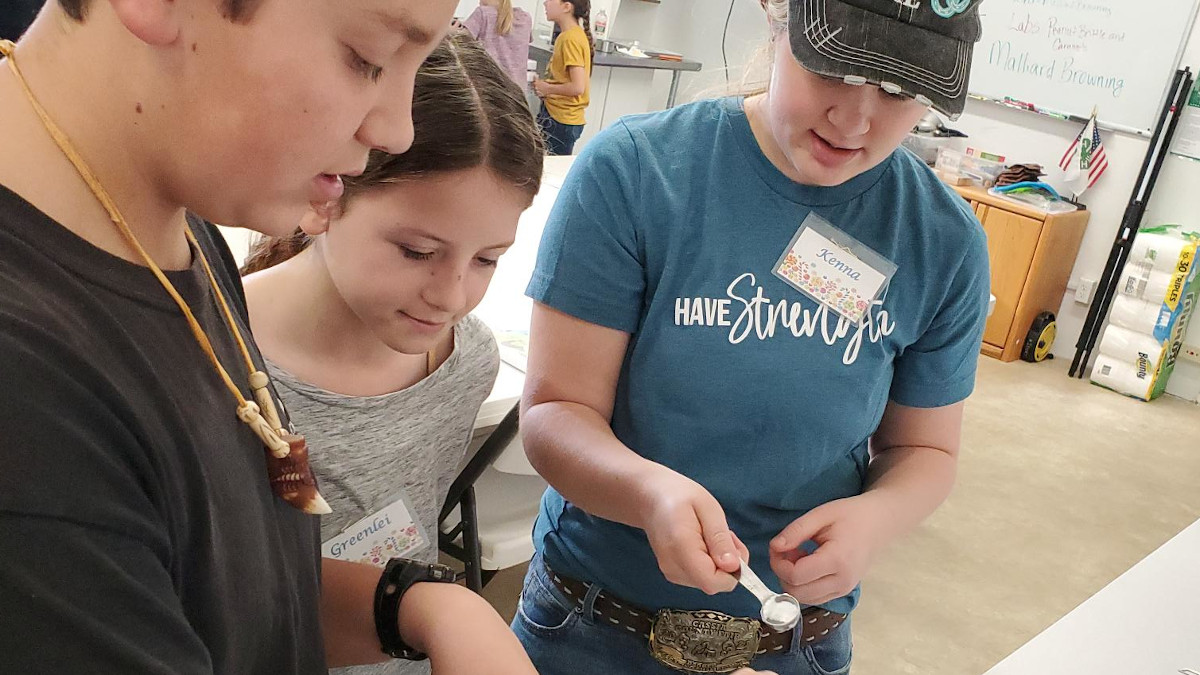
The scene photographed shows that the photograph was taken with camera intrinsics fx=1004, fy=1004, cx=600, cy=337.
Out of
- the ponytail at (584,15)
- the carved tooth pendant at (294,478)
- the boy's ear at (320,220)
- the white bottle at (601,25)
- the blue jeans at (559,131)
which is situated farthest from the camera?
the white bottle at (601,25)

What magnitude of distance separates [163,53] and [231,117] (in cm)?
4

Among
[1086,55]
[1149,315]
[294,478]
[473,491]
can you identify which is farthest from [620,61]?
[294,478]

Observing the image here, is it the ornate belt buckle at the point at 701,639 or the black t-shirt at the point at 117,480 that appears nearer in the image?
the black t-shirt at the point at 117,480

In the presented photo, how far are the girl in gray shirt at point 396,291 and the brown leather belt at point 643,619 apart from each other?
0.27m

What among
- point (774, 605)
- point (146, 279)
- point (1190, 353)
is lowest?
point (1190, 353)

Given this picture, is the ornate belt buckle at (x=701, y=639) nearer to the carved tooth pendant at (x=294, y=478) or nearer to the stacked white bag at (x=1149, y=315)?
the carved tooth pendant at (x=294, y=478)

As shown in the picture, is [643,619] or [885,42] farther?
[643,619]

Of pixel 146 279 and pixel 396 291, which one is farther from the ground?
pixel 146 279

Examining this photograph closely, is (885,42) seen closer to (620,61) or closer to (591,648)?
(591,648)

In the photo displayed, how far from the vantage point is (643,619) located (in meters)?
1.09

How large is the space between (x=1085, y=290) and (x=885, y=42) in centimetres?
479

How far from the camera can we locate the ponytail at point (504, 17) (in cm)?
498

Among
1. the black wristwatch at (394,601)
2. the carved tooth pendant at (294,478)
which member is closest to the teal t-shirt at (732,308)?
the black wristwatch at (394,601)

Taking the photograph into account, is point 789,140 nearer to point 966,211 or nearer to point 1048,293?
point 966,211
